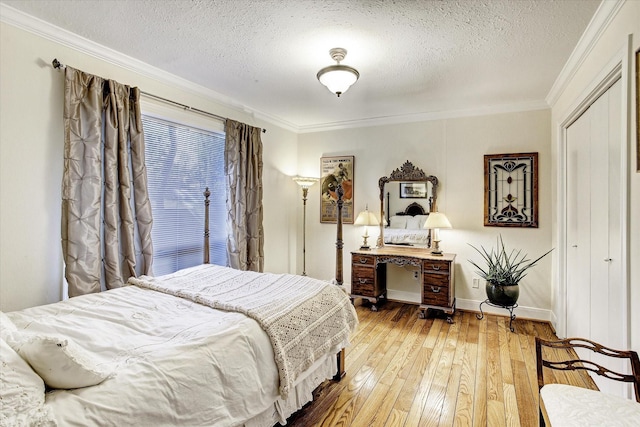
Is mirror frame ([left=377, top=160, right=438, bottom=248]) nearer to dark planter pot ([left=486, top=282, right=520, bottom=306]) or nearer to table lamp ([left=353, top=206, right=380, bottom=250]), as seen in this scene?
table lamp ([left=353, top=206, right=380, bottom=250])

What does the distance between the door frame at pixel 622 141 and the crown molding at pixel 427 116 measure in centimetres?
66

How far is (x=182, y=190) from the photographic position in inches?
132

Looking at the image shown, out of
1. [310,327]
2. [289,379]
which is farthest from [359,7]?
[289,379]

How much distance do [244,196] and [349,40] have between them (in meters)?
2.10

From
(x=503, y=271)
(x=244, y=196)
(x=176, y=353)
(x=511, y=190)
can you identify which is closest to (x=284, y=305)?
(x=176, y=353)

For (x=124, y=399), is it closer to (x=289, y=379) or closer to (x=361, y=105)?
(x=289, y=379)

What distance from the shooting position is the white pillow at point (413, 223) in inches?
170

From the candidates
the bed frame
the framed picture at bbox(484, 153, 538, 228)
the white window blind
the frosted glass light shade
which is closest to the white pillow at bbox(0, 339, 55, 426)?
the bed frame

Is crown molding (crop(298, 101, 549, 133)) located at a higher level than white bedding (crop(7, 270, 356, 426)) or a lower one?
higher

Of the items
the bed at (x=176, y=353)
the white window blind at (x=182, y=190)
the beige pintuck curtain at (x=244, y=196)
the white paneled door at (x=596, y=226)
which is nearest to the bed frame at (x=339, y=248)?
the bed at (x=176, y=353)

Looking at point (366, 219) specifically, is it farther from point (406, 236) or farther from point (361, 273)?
point (361, 273)

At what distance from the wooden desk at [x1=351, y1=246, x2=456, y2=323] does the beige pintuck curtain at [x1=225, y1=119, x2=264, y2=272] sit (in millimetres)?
1294

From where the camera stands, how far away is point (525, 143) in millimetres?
3793

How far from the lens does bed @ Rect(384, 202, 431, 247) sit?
4.28m
